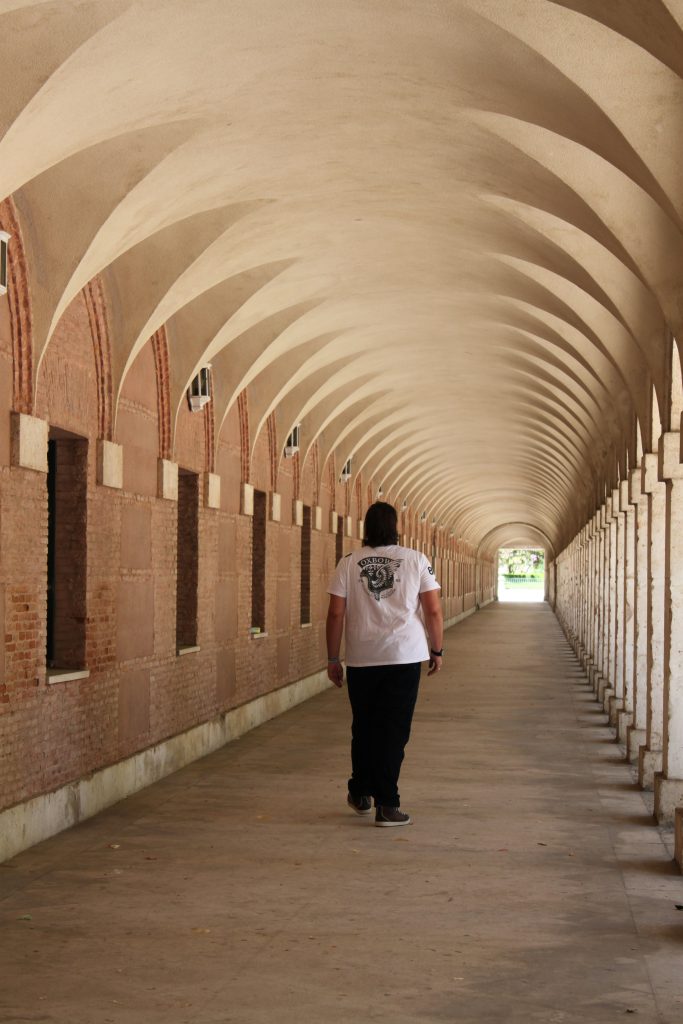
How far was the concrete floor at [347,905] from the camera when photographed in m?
4.82

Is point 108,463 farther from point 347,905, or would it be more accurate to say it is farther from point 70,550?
point 347,905

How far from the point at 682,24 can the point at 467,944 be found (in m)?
3.72

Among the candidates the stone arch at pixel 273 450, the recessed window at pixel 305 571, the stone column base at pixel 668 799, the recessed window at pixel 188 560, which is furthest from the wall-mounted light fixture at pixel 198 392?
the recessed window at pixel 305 571

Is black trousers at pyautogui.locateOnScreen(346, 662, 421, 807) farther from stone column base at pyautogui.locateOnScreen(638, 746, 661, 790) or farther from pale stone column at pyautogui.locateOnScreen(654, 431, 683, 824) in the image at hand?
stone column base at pyautogui.locateOnScreen(638, 746, 661, 790)

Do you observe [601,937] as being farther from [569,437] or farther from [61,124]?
[569,437]

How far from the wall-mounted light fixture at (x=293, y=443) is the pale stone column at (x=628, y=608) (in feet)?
15.3

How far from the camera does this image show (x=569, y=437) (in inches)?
918

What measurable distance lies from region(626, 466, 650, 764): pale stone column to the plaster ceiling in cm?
95

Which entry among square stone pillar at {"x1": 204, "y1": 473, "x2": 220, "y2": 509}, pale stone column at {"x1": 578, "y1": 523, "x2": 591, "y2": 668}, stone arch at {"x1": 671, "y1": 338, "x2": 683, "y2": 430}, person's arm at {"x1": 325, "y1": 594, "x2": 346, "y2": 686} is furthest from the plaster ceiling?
pale stone column at {"x1": 578, "y1": 523, "x2": 591, "y2": 668}

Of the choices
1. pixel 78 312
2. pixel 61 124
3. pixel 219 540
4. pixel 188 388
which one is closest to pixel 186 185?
pixel 78 312

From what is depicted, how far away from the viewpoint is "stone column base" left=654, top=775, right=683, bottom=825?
27.9ft

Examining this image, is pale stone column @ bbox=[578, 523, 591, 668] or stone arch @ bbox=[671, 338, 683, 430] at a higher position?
stone arch @ bbox=[671, 338, 683, 430]

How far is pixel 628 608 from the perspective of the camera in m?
13.9

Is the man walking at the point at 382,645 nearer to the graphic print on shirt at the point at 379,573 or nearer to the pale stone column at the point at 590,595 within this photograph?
the graphic print on shirt at the point at 379,573
